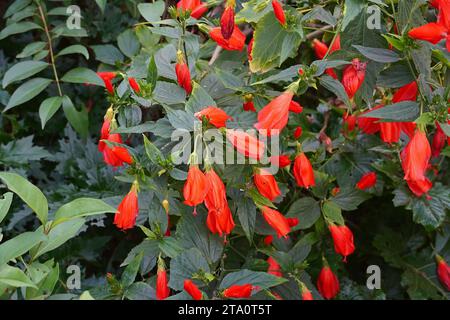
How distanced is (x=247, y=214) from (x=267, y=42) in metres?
0.35

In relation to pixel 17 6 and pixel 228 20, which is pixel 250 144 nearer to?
pixel 228 20

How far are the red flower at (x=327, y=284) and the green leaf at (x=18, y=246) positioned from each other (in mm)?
927

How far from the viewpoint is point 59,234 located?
92 cm

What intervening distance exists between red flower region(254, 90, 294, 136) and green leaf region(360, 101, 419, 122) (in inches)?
6.0

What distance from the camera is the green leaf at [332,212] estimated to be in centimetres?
148

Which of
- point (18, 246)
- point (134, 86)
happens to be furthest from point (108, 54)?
point (18, 246)

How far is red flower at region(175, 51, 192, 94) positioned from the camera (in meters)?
1.21

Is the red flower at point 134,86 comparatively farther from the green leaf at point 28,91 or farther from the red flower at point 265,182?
the green leaf at point 28,91

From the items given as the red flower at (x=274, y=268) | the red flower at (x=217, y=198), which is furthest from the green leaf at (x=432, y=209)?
the red flower at (x=217, y=198)

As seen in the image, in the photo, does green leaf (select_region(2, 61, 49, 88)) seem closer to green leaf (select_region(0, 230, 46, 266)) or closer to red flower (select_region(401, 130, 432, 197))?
green leaf (select_region(0, 230, 46, 266))

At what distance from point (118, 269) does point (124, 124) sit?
2.64 ft

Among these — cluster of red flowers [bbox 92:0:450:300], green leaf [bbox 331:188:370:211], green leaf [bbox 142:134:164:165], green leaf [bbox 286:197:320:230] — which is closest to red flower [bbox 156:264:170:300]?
cluster of red flowers [bbox 92:0:450:300]
